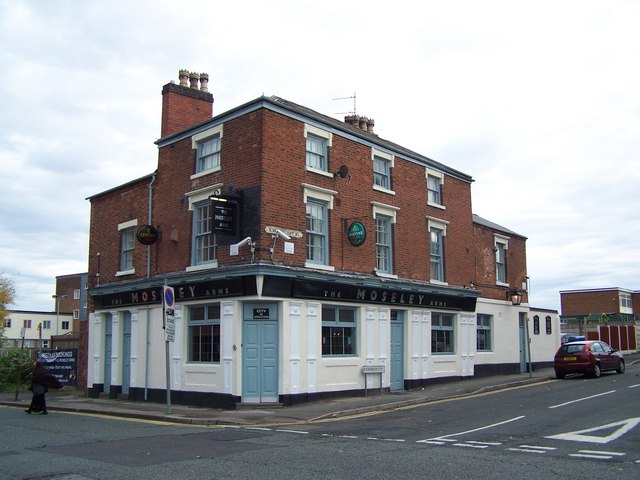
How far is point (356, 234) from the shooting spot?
20703 millimetres

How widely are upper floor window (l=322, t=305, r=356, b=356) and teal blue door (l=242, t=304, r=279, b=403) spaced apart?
6.77ft

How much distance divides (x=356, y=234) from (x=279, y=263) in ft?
11.1

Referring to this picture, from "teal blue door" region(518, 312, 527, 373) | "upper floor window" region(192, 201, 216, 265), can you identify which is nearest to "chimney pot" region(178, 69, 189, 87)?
"upper floor window" region(192, 201, 216, 265)

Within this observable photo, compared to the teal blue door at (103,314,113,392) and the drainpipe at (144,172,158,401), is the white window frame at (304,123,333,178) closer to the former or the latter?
the drainpipe at (144,172,158,401)

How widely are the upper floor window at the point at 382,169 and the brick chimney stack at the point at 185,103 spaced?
6.35 meters

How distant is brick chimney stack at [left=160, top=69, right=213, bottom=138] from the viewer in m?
23.1

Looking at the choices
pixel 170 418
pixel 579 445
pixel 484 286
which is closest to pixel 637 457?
pixel 579 445

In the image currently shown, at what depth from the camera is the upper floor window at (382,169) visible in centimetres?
2262

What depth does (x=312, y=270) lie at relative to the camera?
19.1m

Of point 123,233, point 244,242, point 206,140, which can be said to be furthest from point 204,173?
point 123,233

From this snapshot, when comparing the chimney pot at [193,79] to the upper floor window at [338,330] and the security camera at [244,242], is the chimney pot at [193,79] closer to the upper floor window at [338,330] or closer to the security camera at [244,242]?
the security camera at [244,242]

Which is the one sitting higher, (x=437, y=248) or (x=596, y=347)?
(x=437, y=248)

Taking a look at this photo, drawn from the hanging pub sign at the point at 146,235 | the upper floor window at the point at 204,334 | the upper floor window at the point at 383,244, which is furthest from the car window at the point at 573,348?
the hanging pub sign at the point at 146,235

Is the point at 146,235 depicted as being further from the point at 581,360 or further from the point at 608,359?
the point at 608,359
